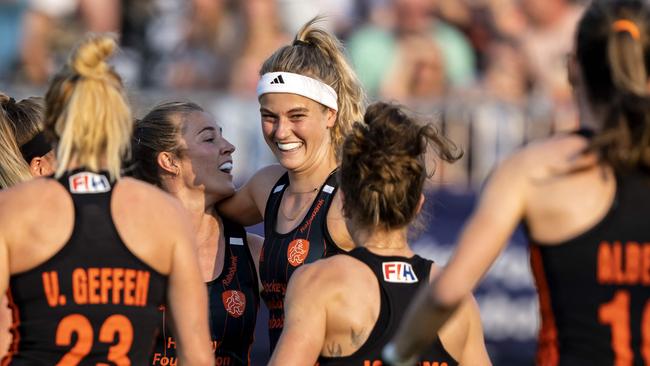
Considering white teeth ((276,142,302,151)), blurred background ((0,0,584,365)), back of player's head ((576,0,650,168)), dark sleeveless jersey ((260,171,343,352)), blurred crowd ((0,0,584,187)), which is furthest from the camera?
blurred crowd ((0,0,584,187))

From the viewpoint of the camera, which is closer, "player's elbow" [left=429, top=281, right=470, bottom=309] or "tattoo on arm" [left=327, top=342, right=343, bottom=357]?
"player's elbow" [left=429, top=281, right=470, bottom=309]

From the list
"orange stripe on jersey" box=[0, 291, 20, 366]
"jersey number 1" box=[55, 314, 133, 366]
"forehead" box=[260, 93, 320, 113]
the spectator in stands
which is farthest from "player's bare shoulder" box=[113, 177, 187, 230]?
the spectator in stands

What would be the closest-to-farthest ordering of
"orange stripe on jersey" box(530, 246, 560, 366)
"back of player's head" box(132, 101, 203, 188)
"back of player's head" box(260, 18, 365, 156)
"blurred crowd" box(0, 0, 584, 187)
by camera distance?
"orange stripe on jersey" box(530, 246, 560, 366), "back of player's head" box(260, 18, 365, 156), "back of player's head" box(132, 101, 203, 188), "blurred crowd" box(0, 0, 584, 187)

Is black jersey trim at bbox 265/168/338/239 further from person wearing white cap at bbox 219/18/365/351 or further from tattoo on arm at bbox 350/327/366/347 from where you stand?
tattoo on arm at bbox 350/327/366/347

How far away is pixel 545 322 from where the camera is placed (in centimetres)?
343

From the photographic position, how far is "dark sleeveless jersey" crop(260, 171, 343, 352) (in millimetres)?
4902

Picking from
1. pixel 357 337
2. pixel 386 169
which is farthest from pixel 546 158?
pixel 357 337

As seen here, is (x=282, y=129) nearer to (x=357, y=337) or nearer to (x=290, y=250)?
(x=290, y=250)

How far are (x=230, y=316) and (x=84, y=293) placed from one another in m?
1.50

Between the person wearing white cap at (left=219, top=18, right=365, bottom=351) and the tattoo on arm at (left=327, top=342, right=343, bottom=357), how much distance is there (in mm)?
1058

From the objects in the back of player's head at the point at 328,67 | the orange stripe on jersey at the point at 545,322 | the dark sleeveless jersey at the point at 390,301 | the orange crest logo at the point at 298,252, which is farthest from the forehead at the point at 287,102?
the orange stripe on jersey at the point at 545,322

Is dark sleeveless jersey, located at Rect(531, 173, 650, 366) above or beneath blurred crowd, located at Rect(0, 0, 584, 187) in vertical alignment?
beneath

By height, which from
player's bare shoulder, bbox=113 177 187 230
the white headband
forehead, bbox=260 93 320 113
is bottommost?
player's bare shoulder, bbox=113 177 187 230

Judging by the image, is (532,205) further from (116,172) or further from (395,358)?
(116,172)
